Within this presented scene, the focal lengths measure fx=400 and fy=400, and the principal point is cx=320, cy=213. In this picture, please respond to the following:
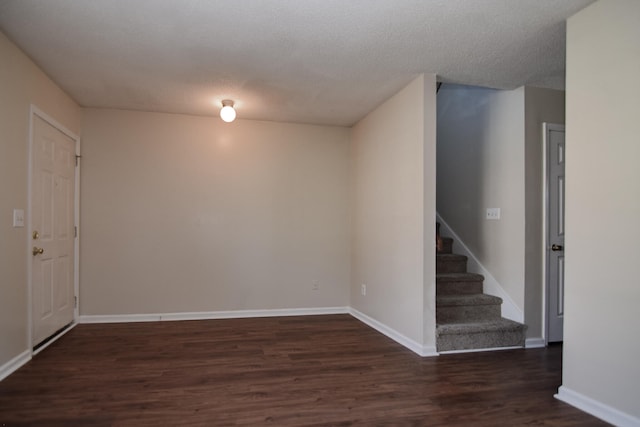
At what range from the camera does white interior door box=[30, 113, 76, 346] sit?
334 cm

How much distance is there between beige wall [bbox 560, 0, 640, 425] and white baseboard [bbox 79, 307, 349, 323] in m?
2.94

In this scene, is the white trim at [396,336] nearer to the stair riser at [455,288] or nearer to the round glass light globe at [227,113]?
the stair riser at [455,288]

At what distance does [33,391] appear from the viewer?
8.55ft

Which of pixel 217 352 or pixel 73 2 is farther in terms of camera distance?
pixel 217 352

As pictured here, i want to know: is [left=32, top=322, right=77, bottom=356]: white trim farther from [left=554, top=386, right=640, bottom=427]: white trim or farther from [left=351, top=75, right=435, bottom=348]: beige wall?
[left=554, top=386, right=640, bottom=427]: white trim

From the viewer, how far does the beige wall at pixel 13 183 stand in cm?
279

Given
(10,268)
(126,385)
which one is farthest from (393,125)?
(10,268)

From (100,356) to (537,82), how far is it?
4.49m

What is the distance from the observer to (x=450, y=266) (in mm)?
4375

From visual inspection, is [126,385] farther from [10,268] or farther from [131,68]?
[131,68]

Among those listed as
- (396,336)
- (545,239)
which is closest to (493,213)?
(545,239)

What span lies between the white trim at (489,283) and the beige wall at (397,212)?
2.97 ft

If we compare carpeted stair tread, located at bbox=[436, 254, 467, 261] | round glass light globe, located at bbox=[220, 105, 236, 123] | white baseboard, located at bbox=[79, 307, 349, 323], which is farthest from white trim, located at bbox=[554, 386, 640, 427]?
round glass light globe, located at bbox=[220, 105, 236, 123]

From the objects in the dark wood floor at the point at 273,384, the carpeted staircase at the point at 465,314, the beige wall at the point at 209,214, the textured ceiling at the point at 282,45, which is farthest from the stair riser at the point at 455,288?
the textured ceiling at the point at 282,45
